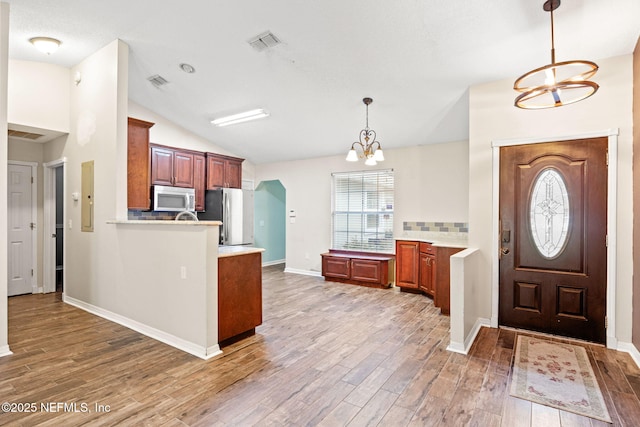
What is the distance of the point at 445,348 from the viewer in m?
3.17

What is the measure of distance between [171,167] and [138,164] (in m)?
0.87

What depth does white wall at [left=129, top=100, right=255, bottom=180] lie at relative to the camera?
18.1ft

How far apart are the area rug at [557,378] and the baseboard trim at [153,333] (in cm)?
245

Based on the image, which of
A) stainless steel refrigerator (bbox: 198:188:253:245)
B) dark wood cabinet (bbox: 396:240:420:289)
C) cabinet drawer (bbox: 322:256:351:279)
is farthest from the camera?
stainless steel refrigerator (bbox: 198:188:253:245)

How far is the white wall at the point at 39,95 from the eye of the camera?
4.15m

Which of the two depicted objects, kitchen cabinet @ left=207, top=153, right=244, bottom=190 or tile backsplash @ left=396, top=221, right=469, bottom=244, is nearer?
tile backsplash @ left=396, top=221, right=469, bottom=244

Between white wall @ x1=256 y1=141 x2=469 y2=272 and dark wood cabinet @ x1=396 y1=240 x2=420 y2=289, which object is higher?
white wall @ x1=256 y1=141 x2=469 y2=272

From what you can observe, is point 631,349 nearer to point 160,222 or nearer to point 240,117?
point 160,222

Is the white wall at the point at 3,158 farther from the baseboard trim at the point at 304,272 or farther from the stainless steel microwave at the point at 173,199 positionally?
the baseboard trim at the point at 304,272

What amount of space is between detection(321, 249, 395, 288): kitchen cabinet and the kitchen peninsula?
2.71 metres

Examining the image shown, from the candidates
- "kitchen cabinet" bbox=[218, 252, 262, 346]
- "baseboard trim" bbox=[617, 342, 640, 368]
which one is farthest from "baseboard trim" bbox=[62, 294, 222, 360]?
"baseboard trim" bbox=[617, 342, 640, 368]

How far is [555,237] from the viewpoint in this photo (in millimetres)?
3439

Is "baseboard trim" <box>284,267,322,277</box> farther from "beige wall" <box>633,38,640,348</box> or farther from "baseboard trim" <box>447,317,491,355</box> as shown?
"beige wall" <box>633,38,640,348</box>

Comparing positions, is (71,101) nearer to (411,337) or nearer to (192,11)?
(192,11)
